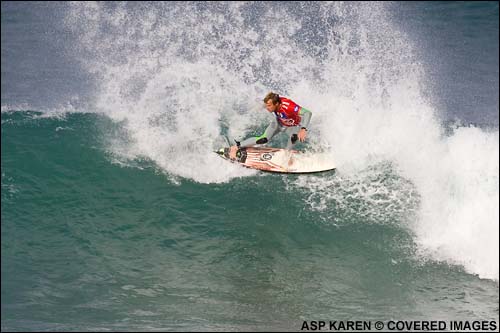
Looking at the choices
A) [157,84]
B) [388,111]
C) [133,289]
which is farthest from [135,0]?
[133,289]

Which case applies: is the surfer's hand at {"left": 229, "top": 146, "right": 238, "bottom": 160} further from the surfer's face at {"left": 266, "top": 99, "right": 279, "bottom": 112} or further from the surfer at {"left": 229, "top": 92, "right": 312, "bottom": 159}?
the surfer's face at {"left": 266, "top": 99, "right": 279, "bottom": 112}

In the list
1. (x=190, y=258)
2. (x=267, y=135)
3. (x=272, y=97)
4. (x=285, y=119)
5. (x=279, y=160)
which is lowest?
(x=190, y=258)

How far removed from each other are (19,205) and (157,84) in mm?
5806

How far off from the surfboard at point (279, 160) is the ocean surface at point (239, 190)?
0.31 metres

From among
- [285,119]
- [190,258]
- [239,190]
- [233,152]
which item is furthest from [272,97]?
[190,258]

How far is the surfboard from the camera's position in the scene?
12.6 metres

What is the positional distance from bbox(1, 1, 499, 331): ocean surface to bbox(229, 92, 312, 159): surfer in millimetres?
977

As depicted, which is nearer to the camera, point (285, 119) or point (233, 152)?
point (285, 119)

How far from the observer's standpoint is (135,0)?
2300 centimetres

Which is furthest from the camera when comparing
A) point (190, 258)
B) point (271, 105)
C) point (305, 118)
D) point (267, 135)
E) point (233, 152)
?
point (233, 152)

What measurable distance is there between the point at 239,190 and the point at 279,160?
3.55 feet

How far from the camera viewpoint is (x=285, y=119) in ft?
39.1

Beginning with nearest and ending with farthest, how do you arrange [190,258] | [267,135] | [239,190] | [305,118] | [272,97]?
1. [190,258]
2. [272,97]
3. [305,118]
4. [267,135]
5. [239,190]

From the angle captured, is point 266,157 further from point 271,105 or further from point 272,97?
point 272,97
